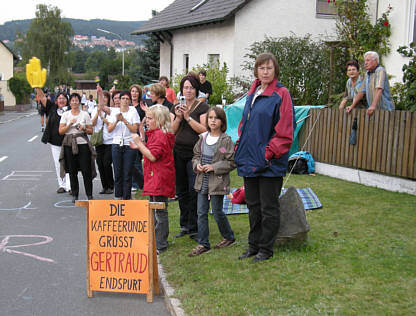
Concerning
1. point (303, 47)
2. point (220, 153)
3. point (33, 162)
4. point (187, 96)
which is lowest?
point (33, 162)

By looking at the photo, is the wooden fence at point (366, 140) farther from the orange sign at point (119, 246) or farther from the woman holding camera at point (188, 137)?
the orange sign at point (119, 246)

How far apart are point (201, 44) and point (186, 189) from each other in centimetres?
2013

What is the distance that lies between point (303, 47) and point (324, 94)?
5.63ft

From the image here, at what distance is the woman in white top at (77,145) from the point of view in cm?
937

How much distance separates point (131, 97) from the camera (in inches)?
370

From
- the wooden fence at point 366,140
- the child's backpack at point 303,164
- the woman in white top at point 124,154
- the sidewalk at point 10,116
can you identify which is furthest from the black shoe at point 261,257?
the sidewalk at point 10,116

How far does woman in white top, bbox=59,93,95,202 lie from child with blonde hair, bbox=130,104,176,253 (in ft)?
11.3

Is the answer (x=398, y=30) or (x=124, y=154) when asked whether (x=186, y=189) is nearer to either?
(x=124, y=154)

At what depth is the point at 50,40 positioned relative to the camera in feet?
273

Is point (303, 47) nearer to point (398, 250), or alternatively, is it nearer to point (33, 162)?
point (33, 162)

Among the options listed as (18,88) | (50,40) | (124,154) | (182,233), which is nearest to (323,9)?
(124,154)

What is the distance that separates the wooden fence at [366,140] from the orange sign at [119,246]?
5.48m

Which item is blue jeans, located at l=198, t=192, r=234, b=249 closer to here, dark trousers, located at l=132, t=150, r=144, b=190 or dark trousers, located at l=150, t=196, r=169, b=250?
dark trousers, located at l=150, t=196, r=169, b=250

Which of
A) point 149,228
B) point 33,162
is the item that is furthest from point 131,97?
point 33,162
